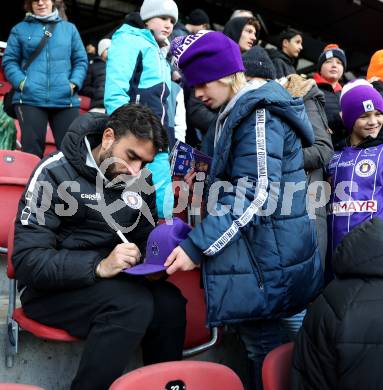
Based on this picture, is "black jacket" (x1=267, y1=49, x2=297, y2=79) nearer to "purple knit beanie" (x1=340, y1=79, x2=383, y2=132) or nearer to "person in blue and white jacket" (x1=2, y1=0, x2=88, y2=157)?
"purple knit beanie" (x1=340, y1=79, x2=383, y2=132)

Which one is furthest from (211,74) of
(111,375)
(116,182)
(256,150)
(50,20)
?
(50,20)

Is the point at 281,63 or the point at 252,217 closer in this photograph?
the point at 252,217

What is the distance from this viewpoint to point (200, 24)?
474cm

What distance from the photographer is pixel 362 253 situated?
1470 mm

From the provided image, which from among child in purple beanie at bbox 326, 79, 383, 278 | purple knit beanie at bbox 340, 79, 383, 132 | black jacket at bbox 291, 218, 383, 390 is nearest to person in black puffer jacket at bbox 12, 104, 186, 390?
black jacket at bbox 291, 218, 383, 390

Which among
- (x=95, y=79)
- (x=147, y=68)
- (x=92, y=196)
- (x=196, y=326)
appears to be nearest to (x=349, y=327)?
(x=196, y=326)

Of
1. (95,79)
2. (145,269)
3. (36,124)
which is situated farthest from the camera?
(95,79)

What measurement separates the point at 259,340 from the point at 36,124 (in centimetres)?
218

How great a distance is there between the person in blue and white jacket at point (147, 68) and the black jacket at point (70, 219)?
0.44 m

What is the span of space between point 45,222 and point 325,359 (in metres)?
1.07

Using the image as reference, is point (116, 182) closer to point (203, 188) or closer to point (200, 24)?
point (203, 188)

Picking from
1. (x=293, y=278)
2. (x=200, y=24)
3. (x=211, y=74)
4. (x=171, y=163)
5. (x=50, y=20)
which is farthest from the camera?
(x=200, y=24)

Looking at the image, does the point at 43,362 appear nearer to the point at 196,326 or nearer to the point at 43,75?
the point at 196,326

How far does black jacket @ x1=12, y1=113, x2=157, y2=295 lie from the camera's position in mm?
1856
